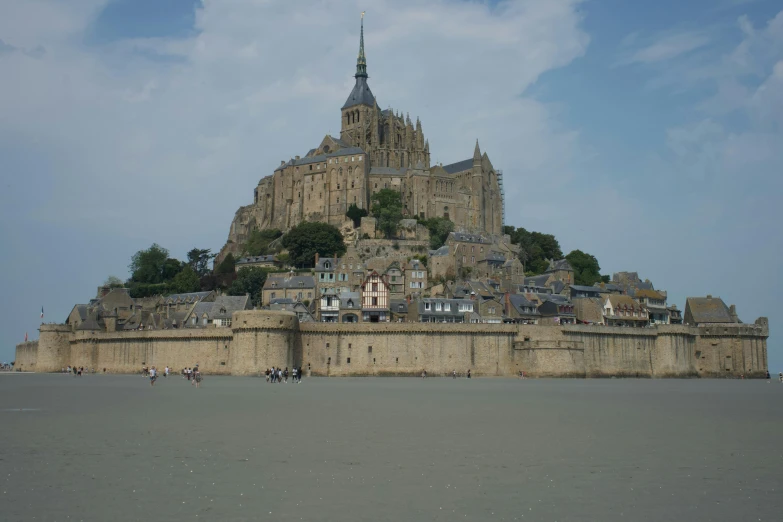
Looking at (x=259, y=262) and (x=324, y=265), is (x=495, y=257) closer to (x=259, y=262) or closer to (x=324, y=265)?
(x=324, y=265)

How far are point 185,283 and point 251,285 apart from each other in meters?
11.6

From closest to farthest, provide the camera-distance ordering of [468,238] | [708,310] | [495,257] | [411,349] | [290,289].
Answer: [411,349], [708,310], [290,289], [495,257], [468,238]

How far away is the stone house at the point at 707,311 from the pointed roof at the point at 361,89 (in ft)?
188

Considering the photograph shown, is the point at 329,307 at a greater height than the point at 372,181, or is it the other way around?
the point at 372,181

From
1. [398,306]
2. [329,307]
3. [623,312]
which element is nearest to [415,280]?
[398,306]

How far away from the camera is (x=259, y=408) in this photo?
30.9 metres

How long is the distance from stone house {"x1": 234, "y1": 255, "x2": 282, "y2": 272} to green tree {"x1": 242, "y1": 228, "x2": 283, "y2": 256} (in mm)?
3624

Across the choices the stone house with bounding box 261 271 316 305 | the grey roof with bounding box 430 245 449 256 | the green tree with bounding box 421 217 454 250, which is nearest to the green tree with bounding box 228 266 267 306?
the stone house with bounding box 261 271 316 305

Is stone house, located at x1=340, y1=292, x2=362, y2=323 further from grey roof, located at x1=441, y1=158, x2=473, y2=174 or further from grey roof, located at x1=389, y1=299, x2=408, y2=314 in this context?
grey roof, located at x1=441, y1=158, x2=473, y2=174

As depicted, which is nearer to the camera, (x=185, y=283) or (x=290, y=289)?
(x=290, y=289)

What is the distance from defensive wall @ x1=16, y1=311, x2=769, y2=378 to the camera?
2318 inches

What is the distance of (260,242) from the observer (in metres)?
103

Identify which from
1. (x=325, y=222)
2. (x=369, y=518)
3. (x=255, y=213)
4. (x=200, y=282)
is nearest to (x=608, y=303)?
(x=325, y=222)

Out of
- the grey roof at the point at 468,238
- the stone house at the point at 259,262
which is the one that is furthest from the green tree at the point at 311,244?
the grey roof at the point at 468,238
